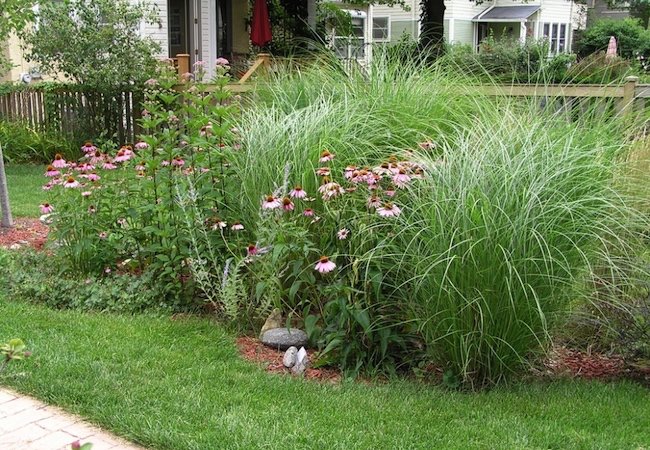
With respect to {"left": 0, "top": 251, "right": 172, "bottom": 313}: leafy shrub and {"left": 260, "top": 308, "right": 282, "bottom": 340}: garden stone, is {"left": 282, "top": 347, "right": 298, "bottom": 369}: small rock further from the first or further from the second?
{"left": 0, "top": 251, "right": 172, "bottom": 313}: leafy shrub

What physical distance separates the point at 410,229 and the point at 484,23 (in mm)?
31065

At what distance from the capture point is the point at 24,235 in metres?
6.73

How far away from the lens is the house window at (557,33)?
3406 centimetres

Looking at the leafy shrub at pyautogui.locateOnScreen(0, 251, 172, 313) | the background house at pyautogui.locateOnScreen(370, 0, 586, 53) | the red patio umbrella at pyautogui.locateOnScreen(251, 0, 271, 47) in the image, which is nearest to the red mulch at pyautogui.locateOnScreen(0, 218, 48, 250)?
the leafy shrub at pyautogui.locateOnScreen(0, 251, 172, 313)

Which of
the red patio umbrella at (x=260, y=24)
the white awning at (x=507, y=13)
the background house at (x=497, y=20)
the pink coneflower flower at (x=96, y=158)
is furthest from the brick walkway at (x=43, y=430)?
the white awning at (x=507, y=13)

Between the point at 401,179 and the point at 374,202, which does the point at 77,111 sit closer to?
the point at 374,202

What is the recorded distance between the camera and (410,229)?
3.71m

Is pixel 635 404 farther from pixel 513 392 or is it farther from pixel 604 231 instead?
pixel 604 231

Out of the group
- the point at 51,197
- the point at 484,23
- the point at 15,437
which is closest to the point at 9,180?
the point at 51,197

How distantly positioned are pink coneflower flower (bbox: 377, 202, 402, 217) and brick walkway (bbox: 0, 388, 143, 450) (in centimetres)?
159

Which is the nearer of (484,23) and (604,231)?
(604,231)

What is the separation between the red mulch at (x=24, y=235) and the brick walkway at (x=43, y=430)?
2883mm

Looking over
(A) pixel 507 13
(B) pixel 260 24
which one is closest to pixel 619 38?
(A) pixel 507 13

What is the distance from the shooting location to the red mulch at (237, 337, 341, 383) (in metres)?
3.86
